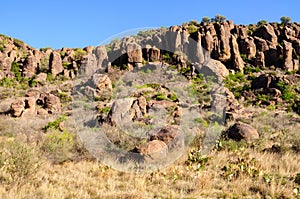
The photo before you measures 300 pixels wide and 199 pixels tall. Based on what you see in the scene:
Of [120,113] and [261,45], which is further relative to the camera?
→ [261,45]

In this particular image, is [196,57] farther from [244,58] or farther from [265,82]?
[265,82]

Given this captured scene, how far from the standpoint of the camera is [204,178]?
20.3 feet

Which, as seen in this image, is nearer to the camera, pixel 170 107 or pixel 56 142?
pixel 56 142

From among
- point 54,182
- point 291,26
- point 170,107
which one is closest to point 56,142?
point 54,182

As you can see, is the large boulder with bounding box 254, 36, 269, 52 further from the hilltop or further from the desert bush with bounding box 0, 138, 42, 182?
the desert bush with bounding box 0, 138, 42, 182

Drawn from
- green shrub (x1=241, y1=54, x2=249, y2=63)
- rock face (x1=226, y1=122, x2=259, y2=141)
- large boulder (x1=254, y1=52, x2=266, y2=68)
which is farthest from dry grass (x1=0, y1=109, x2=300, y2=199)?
green shrub (x1=241, y1=54, x2=249, y2=63)

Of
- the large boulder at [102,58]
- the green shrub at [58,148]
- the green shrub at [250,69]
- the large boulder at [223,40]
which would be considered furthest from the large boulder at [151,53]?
the green shrub at [58,148]

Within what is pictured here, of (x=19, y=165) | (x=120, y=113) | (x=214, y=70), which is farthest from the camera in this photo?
(x=214, y=70)

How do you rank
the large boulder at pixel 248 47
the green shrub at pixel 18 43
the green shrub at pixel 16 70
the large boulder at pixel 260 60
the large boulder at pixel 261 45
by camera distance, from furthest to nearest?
the green shrub at pixel 18 43, the large boulder at pixel 261 45, the large boulder at pixel 248 47, the large boulder at pixel 260 60, the green shrub at pixel 16 70

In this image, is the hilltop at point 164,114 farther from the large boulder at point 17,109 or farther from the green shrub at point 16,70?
the green shrub at point 16,70

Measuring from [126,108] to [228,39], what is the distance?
33.2 m

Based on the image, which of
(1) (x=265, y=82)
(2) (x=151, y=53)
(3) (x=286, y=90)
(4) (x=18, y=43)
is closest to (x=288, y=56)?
(1) (x=265, y=82)

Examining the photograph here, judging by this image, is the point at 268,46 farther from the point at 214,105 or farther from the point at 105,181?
the point at 105,181

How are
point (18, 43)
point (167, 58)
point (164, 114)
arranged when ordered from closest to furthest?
point (164, 114), point (167, 58), point (18, 43)
